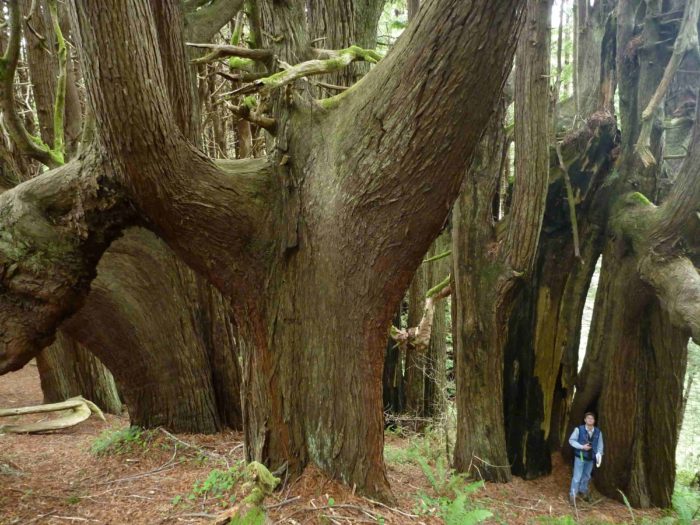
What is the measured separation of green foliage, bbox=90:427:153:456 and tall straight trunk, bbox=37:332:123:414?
403cm

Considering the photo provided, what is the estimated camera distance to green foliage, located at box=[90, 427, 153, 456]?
580 centimetres

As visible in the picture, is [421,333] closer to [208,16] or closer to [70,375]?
[208,16]

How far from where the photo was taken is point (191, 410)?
6277 mm

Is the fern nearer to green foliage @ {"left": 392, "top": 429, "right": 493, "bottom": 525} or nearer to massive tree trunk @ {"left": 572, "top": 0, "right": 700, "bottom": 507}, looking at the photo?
green foliage @ {"left": 392, "top": 429, "right": 493, "bottom": 525}

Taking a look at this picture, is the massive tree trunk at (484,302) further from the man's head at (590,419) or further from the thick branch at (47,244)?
the thick branch at (47,244)

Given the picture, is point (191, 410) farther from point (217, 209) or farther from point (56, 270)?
point (217, 209)

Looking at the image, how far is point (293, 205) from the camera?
13.4 ft

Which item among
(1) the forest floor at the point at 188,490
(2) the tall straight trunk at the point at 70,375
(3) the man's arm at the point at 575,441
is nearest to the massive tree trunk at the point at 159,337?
(1) the forest floor at the point at 188,490

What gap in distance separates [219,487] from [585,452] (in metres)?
5.45

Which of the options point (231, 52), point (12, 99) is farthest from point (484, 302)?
point (12, 99)

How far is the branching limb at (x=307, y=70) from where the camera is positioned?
3421 millimetres

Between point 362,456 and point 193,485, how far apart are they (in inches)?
64.2

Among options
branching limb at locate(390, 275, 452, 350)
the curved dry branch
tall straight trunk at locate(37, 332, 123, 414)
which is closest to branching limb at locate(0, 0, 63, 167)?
the curved dry branch

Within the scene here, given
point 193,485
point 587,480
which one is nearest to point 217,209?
point 193,485
